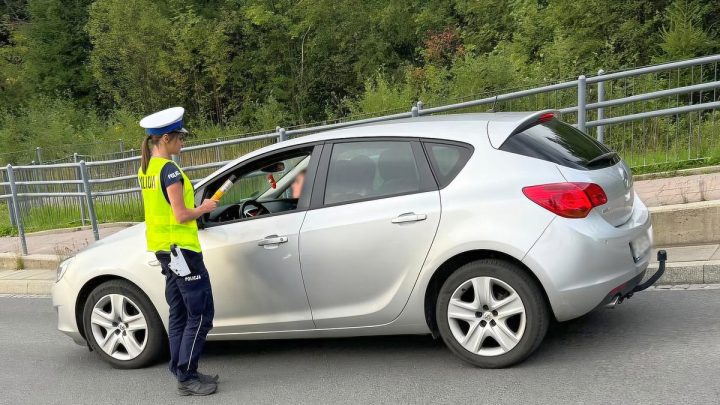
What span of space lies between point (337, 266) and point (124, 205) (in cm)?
798

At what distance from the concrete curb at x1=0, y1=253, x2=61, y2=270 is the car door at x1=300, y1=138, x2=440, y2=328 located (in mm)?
6244

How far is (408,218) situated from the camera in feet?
16.2

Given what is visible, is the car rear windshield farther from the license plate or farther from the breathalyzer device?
the breathalyzer device

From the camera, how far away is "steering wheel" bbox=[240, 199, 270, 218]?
5.61 metres

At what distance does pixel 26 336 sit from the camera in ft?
23.8

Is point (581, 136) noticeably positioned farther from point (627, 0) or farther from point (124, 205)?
point (627, 0)

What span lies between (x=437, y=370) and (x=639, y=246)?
156 cm

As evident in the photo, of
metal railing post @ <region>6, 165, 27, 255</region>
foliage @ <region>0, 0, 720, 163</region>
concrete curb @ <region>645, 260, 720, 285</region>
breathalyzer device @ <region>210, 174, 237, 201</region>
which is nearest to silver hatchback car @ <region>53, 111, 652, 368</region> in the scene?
breathalyzer device @ <region>210, 174, 237, 201</region>

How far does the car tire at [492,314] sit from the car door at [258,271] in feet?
3.41

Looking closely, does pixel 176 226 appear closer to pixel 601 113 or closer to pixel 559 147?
pixel 559 147

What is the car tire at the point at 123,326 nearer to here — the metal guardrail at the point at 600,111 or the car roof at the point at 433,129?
the car roof at the point at 433,129

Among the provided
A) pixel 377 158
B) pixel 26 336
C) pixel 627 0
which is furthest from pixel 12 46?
pixel 377 158

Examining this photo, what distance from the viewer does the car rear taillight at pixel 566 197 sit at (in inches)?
183

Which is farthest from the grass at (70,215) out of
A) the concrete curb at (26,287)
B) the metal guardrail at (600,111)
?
the concrete curb at (26,287)
